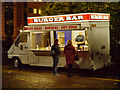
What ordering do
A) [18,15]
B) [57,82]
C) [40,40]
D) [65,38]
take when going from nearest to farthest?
[57,82] → [65,38] → [40,40] → [18,15]

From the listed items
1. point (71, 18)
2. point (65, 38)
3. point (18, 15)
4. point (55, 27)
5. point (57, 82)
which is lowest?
point (57, 82)

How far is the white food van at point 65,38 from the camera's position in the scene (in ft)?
33.8

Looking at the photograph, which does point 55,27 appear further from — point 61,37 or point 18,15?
point 18,15

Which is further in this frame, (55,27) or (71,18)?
(55,27)

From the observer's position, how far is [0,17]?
52344 millimetres

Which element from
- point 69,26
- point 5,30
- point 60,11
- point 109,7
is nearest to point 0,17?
point 5,30

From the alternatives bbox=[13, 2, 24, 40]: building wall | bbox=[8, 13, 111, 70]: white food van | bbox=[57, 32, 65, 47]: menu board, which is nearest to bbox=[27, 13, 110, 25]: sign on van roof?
bbox=[8, 13, 111, 70]: white food van

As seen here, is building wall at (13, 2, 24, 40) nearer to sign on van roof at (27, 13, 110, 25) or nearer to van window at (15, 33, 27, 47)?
van window at (15, 33, 27, 47)

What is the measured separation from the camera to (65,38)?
40.4 feet

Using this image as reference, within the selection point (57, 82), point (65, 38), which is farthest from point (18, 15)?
point (57, 82)

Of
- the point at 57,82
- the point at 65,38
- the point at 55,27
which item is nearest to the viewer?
the point at 57,82

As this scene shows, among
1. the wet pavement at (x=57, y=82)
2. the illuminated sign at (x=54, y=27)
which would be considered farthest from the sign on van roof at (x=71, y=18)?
the wet pavement at (x=57, y=82)

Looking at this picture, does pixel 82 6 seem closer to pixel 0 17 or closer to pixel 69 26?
pixel 69 26

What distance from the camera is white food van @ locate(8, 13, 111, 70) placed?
33.8ft
